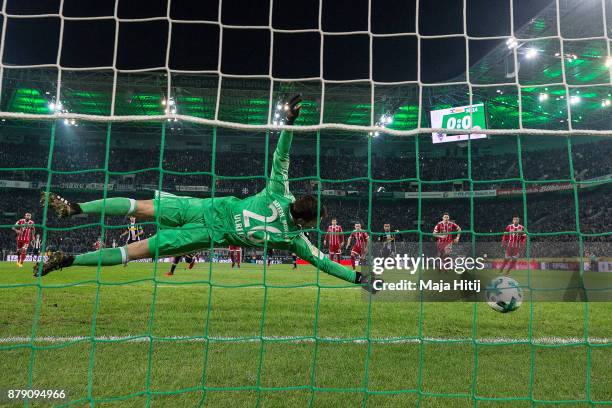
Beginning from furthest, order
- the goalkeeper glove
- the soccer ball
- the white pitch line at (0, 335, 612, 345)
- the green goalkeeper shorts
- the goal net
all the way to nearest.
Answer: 1. the soccer ball
2. the green goalkeeper shorts
3. the white pitch line at (0, 335, 612, 345)
4. the goalkeeper glove
5. the goal net

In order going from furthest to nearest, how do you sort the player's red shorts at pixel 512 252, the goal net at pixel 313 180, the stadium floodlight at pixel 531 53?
the stadium floodlight at pixel 531 53, the player's red shorts at pixel 512 252, the goal net at pixel 313 180

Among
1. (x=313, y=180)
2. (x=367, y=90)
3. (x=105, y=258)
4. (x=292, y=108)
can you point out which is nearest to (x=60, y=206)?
(x=105, y=258)

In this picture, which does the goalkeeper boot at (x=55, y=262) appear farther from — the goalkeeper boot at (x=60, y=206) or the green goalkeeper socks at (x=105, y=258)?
the goalkeeper boot at (x=60, y=206)

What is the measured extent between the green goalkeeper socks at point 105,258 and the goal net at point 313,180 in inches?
20.3

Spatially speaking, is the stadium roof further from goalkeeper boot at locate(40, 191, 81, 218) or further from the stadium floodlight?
goalkeeper boot at locate(40, 191, 81, 218)

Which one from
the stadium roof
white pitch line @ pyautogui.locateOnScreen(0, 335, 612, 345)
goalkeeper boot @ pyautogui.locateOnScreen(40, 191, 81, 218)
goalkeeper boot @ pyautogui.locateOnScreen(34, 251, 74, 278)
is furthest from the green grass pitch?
the stadium roof

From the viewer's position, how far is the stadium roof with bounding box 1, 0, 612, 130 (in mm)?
17859

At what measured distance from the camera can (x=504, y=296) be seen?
5.27 m

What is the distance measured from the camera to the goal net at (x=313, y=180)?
3.39 m

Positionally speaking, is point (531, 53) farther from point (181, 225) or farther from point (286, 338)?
point (181, 225)

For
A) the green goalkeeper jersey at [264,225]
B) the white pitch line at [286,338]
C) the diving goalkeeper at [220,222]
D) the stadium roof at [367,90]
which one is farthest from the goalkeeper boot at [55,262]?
the stadium roof at [367,90]

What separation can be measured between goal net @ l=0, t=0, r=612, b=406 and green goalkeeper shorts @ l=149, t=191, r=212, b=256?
1.76ft

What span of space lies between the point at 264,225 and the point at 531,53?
1801 cm

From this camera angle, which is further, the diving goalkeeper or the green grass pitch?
the diving goalkeeper
